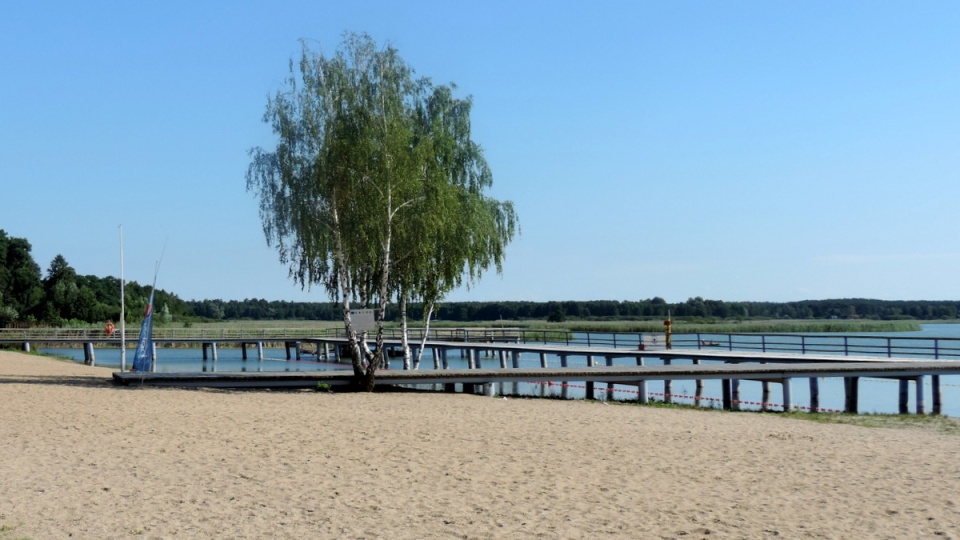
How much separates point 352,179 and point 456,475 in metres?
12.2

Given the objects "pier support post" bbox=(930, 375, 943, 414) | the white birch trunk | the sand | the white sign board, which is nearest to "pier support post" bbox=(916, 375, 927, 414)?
"pier support post" bbox=(930, 375, 943, 414)

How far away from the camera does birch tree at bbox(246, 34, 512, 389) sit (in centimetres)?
2262

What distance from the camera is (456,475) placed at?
37.3 feet

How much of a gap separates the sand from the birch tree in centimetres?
555

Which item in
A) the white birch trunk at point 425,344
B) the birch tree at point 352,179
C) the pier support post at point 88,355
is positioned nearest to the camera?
the birch tree at point 352,179

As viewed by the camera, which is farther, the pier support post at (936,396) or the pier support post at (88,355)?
the pier support post at (88,355)

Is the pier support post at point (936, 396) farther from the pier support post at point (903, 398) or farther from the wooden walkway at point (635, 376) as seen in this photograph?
the pier support post at point (903, 398)

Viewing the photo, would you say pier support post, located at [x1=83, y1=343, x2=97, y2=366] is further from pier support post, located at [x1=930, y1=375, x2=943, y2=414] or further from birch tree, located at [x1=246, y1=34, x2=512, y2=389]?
pier support post, located at [x1=930, y1=375, x2=943, y2=414]

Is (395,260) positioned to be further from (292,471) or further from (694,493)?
(694,493)

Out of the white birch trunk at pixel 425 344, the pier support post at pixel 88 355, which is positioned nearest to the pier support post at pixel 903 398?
the white birch trunk at pixel 425 344

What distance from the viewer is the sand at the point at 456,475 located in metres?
8.85

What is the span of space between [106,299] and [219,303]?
7913 centimetres

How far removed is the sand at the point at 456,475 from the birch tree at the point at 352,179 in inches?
218

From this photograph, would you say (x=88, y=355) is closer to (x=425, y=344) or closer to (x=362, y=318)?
(x=425, y=344)
